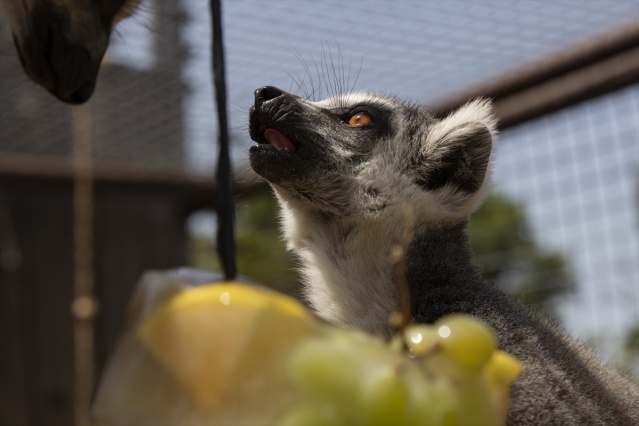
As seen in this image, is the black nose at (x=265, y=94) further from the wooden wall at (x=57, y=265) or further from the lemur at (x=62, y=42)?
the wooden wall at (x=57, y=265)

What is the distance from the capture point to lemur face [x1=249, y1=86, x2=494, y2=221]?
2.33 meters

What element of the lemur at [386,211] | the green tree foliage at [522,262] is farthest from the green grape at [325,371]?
the green tree foliage at [522,262]

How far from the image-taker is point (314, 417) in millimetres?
789

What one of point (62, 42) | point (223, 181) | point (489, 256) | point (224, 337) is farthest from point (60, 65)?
point (489, 256)

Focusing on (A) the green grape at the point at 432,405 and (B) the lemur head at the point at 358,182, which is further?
(B) the lemur head at the point at 358,182

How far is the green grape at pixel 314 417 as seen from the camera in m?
0.79

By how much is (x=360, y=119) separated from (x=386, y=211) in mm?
346

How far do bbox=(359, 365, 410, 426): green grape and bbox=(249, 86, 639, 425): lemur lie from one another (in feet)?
4.08

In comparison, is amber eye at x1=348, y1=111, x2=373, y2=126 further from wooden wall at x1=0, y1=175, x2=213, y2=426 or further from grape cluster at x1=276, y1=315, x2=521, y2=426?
wooden wall at x1=0, y1=175, x2=213, y2=426

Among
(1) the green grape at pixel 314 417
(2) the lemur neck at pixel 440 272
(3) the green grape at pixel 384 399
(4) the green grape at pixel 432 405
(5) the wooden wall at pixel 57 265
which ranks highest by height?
(3) the green grape at pixel 384 399

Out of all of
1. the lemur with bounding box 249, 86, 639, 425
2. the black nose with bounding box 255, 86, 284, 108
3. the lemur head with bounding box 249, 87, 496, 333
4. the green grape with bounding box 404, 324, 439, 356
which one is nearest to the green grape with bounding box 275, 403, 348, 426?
the green grape with bounding box 404, 324, 439, 356

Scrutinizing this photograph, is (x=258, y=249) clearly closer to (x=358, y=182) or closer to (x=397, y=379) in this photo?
(x=358, y=182)

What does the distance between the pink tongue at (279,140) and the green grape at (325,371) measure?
61.8 inches

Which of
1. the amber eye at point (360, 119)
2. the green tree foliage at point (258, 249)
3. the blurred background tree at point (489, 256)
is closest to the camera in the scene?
the amber eye at point (360, 119)
